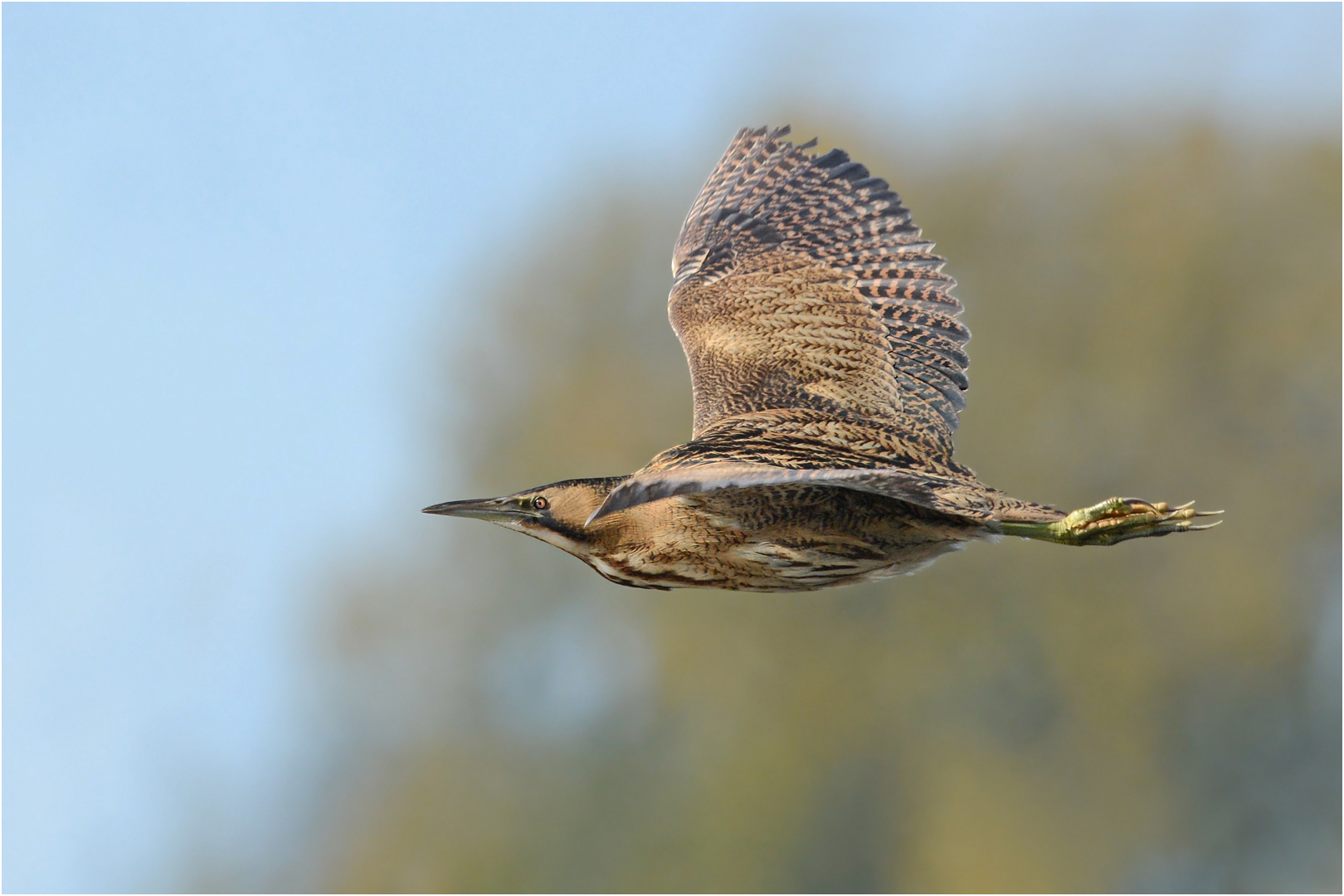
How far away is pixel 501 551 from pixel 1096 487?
5.68 m

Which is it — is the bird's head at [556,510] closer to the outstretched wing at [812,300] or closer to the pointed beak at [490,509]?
the pointed beak at [490,509]

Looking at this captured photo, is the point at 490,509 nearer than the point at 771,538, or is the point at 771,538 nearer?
the point at 771,538

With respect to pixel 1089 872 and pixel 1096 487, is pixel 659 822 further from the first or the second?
pixel 1096 487

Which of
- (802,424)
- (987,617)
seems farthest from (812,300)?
(987,617)

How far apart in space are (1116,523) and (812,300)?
58.3 inches

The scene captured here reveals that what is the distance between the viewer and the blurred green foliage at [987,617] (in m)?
15.8

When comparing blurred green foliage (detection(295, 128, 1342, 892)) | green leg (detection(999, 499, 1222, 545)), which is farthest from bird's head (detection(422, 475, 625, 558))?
blurred green foliage (detection(295, 128, 1342, 892))

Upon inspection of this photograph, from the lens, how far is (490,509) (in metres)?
3.84

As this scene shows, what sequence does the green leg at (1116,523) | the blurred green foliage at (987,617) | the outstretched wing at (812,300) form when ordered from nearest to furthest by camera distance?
the green leg at (1116,523) < the outstretched wing at (812,300) < the blurred green foliage at (987,617)

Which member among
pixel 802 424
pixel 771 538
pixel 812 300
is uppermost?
pixel 812 300

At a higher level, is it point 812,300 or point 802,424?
point 812,300

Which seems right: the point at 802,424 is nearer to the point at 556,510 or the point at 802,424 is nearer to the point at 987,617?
the point at 556,510

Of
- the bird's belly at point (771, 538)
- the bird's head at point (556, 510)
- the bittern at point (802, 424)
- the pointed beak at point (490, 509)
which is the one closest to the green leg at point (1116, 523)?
the bittern at point (802, 424)

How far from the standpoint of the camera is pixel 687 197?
18.2m
